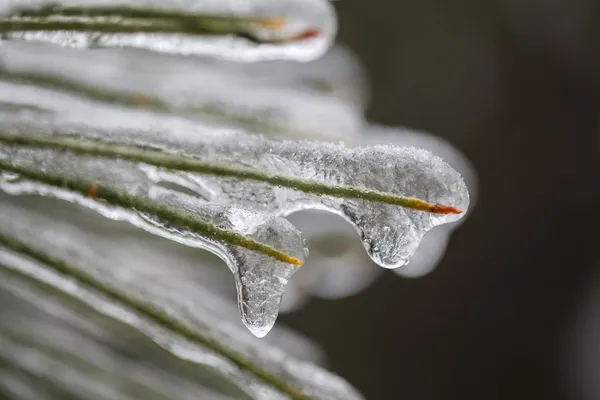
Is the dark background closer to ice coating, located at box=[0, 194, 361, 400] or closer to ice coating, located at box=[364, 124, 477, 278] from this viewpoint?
ice coating, located at box=[364, 124, 477, 278]

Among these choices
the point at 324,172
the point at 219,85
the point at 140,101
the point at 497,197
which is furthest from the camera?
the point at 497,197

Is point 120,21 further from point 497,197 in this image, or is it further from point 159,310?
point 497,197

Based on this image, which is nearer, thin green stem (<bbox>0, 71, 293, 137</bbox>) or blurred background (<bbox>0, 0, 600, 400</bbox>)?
thin green stem (<bbox>0, 71, 293, 137</bbox>)

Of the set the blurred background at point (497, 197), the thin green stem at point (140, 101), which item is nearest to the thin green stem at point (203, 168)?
the thin green stem at point (140, 101)

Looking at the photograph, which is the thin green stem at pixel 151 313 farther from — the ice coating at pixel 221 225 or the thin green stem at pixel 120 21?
the thin green stem at pixel 120 21

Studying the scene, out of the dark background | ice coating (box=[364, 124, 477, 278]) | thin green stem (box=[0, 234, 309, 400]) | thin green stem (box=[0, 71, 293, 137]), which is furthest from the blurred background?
thin green stem (box=[0, 234, 309, 400])

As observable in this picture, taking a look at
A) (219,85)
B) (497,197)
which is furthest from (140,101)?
(497,197)
